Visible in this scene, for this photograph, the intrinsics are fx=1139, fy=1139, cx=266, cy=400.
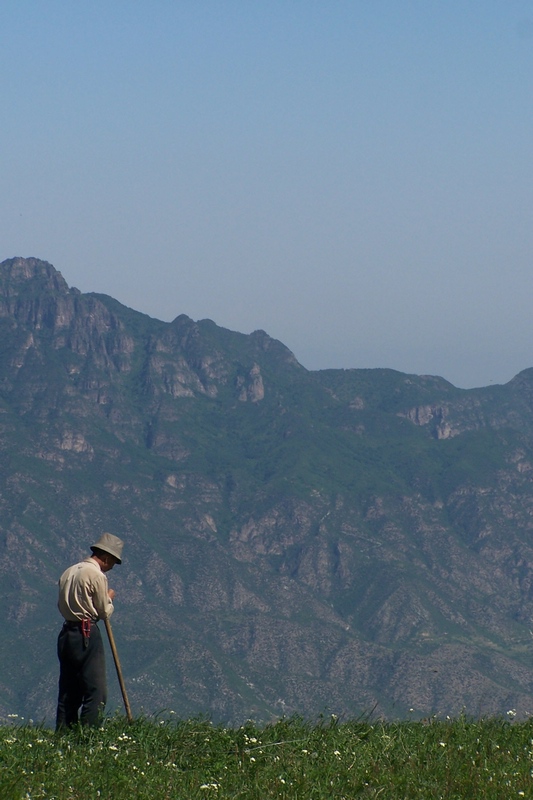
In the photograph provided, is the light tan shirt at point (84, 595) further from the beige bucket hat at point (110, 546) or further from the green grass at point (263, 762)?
the green grass at point (263, 762)

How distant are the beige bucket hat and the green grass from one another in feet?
8.10

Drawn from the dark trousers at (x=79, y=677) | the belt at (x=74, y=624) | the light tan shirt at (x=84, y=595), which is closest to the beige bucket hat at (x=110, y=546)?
the light tan shirt at (x=84, y=595)

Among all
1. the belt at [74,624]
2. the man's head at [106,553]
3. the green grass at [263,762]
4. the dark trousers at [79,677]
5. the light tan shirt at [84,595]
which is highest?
the man's head at [106,553]

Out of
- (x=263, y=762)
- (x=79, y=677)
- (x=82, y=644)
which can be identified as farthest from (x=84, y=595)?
(x=263, y=762)

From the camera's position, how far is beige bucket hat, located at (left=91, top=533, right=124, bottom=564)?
17266 mm

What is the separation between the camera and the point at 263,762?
592 inches

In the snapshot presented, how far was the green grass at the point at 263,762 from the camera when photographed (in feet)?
44.7

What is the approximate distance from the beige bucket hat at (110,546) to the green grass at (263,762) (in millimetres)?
2470

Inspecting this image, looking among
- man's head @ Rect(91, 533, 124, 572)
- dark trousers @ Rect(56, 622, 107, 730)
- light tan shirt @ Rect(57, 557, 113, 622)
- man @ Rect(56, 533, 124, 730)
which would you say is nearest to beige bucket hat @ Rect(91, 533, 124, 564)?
man's head @ Rect(91, 533, 124, 572)

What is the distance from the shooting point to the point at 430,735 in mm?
17000

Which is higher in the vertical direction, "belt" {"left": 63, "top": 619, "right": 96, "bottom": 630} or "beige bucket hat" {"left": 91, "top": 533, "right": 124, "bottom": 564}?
"beige bucket hat" {"left": 91, "top": 533, "right": 124, "bottom": 564}

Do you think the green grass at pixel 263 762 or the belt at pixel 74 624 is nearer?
the green grass at pixel 263 762

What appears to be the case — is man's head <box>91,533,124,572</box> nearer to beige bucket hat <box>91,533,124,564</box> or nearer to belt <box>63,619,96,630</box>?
beige bucket hat <box>91,533,124,564</box>

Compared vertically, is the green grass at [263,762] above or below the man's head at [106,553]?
below
